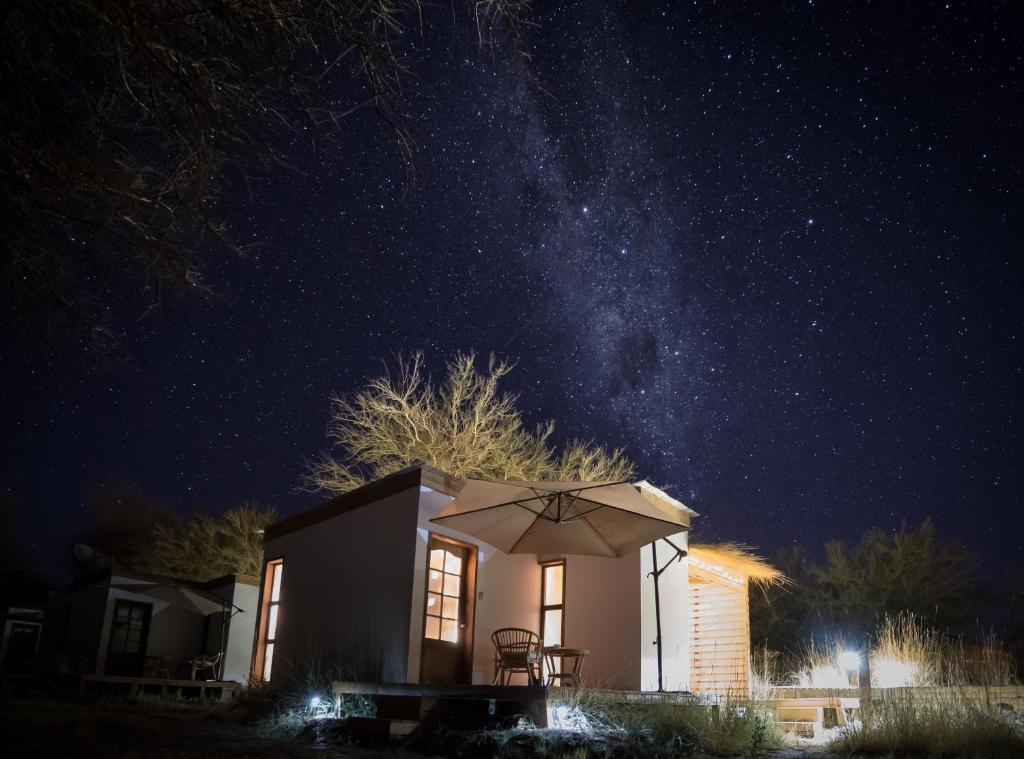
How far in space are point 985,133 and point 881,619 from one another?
16394 mm


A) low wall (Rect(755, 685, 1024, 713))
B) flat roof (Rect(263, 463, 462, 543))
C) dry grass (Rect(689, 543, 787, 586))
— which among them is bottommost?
low wall (Rect(755, 685, 1024, 713))

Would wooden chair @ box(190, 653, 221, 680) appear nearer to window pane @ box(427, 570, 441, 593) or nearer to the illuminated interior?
the illuminated interior

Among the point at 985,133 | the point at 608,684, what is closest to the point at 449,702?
the point at 608,684

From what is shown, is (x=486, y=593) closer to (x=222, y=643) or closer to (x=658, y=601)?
(x=658, y=601)

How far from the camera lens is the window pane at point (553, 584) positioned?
10.5 meters

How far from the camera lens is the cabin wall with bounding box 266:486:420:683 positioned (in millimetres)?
8758

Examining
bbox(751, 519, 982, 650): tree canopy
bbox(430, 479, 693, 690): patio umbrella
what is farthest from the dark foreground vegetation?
bbox(751, 519, 982, 650): tree canopy

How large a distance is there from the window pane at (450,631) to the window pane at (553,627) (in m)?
1.54

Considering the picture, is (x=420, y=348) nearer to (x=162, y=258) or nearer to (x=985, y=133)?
(x=985, y=133)

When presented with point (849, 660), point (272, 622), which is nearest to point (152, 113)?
point (272, 622)

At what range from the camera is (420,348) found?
747 inches

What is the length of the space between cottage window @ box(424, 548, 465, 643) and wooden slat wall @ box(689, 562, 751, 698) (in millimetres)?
3895

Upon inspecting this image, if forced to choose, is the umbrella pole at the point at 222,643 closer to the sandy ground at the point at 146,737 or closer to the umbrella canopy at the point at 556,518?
the sandy ground at the point at 146,737

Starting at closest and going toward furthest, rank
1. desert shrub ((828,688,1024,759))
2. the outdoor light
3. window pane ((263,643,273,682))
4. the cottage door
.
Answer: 1. desert shrub ((828,688,1024,759))
2. the cottage door
3. the outdoor light
4. window pane ((263,643,273,682))
